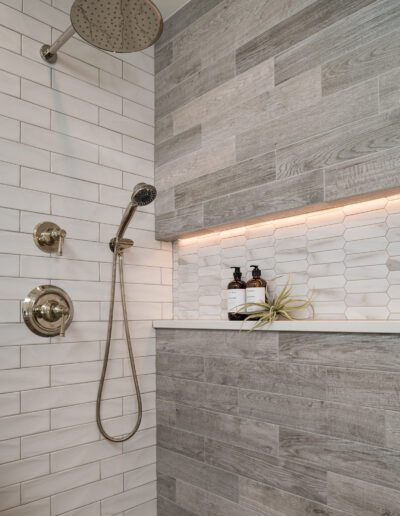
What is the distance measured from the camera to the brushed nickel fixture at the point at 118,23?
1.40 meters

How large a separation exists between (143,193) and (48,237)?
0.43 metres

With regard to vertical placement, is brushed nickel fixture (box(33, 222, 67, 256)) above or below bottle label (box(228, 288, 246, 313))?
above

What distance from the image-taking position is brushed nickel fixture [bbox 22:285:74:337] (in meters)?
1.72

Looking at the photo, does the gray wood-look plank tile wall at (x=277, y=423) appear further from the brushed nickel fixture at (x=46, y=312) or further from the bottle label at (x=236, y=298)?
the brushed nickel fixture at (x=46, y=312)

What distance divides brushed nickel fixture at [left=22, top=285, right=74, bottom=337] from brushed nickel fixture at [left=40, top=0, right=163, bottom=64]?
3.16 feet

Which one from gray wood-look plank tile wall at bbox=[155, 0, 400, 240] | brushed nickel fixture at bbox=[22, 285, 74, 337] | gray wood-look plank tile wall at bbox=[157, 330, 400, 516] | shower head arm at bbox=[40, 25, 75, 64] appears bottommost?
gray wood-look plank tile wall at bbox=[157, 330, 400, 516]

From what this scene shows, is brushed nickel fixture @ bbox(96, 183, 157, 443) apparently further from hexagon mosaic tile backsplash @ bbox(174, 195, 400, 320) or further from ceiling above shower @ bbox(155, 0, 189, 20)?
ceiling above shower @ bbox(155, 0, 189, 20)

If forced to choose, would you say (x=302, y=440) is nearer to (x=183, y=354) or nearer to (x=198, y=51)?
(x=183, y=354)

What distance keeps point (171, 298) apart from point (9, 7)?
146cm

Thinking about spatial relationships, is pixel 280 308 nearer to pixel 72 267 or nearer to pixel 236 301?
pixel 236 301

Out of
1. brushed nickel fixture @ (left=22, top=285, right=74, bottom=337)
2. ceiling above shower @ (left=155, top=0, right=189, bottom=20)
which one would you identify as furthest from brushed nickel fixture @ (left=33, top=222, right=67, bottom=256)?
ceiling above shower @ (left=155, top=0, right=189, bottom=20)

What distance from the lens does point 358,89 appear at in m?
1.48

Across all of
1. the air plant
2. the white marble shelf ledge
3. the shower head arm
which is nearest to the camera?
the white marble shelf ledge

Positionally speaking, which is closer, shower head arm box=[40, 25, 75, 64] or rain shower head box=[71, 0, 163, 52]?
rain shower head box=[71, 0, 163, 52]
